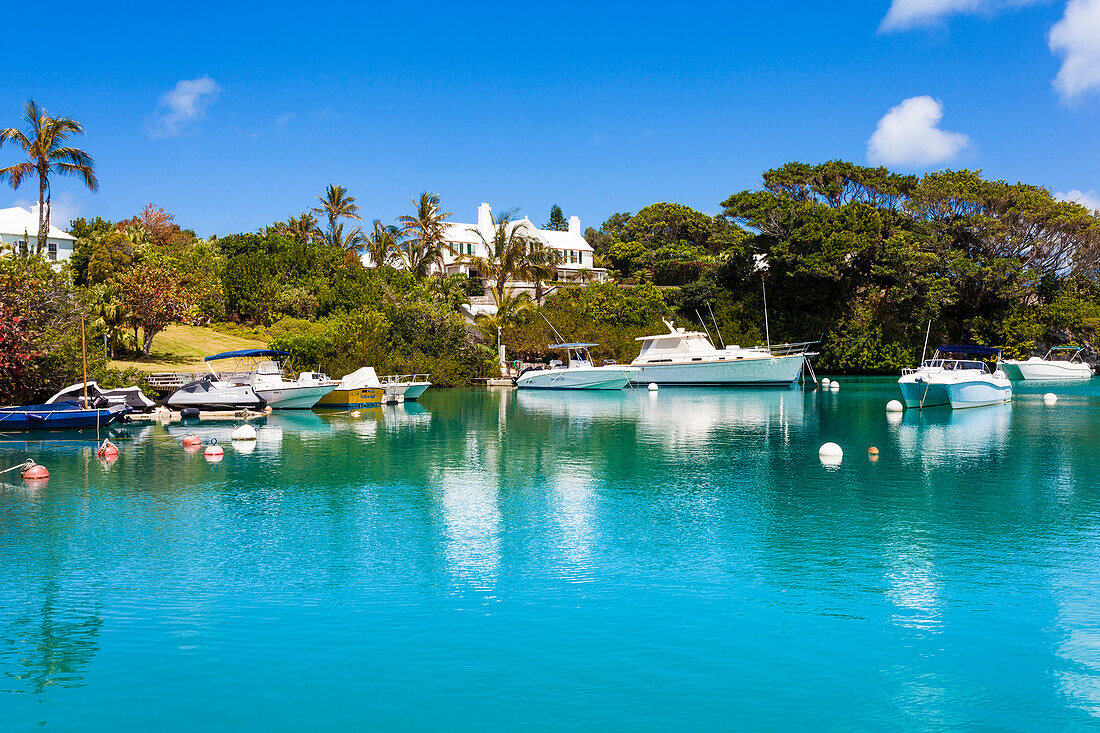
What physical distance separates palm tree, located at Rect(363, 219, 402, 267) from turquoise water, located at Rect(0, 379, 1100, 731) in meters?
50.5

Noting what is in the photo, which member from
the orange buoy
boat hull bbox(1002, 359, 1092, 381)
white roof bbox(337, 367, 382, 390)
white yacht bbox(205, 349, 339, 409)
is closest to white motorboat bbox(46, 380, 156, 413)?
white yacht bbox(205, 349, 339, 409)

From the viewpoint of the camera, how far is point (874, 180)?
6581cm

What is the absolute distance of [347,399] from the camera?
3941 cm

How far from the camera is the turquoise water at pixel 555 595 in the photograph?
795cm

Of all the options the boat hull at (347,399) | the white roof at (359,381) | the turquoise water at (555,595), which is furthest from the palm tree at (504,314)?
the turquoise water at (555,595)

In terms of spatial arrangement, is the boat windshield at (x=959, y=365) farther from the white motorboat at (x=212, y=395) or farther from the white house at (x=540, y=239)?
the white house at (x=540, y=239)

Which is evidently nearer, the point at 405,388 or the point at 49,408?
the point at 49,408

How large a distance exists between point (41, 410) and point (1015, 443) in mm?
31859

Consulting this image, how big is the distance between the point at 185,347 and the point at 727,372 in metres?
34.8

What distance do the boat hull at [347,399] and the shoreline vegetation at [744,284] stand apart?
37.6 ft

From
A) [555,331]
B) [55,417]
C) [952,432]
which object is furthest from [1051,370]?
[55,417]

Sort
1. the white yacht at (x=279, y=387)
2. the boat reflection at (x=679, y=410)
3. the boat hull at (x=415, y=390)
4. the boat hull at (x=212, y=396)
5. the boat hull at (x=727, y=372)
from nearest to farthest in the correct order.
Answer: the boat reflection at (x=679, y=410), the boat hull at (x=212, y=396), the white yacht at (x=279, y=387), the boat hull at (x=415, y=390), the boat hull at (x=727, y=372)

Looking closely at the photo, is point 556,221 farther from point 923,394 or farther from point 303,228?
point 923,394

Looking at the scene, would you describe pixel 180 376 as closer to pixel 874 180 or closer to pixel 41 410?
pixel 41 410
